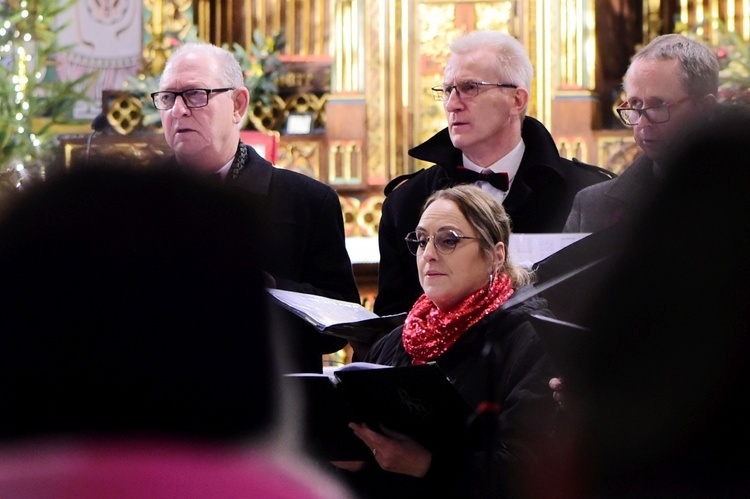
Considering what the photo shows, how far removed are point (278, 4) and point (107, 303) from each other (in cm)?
823

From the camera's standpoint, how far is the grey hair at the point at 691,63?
11.4ft

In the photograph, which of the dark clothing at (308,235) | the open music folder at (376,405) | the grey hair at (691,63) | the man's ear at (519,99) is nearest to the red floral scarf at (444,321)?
the open music folder at (376,405)

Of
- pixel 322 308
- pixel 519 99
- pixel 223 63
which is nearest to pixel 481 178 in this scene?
pixel 519 99

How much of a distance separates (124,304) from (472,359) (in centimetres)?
214

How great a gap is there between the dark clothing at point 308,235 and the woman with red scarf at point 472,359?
30cm

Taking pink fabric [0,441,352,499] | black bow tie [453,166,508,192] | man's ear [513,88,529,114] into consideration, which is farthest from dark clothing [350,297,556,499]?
pink fabric [0,441,352,499]

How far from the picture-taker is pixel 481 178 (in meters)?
3.93

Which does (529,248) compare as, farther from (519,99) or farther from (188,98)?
(188,98)

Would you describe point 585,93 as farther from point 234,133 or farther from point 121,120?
point 234,133

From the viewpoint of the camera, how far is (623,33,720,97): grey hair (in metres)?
3.47

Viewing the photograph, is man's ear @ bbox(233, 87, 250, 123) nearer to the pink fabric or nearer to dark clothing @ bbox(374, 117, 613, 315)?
dark clothing @ bbox(374, 117, 613, 315)

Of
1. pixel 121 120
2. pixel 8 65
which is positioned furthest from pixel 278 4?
pixel 8 65

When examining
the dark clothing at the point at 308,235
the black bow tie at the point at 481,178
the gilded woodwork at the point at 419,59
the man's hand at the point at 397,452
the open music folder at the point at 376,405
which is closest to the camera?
the open music folder at the point at 376,405

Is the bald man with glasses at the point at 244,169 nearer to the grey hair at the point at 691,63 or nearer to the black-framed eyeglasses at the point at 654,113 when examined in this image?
the black-framed eyeglasses at the point at 654,113
